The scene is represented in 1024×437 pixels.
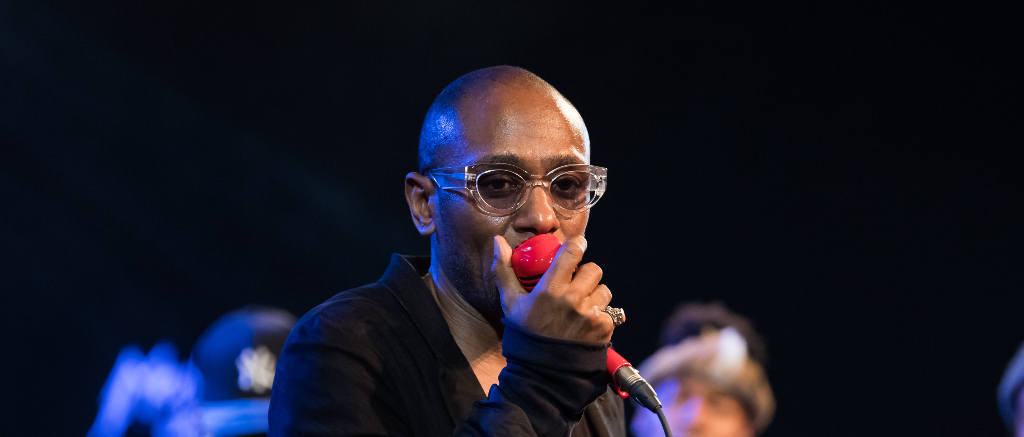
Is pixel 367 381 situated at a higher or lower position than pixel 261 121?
lower

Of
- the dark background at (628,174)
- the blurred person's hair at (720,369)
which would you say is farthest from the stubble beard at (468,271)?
the dark background at (628,174)

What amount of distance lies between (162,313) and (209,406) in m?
1.04

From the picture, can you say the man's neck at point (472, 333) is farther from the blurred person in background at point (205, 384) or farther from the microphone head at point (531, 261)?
the blurred person in background at point (205, 384)

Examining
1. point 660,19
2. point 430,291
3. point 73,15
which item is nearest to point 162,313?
point 73,15

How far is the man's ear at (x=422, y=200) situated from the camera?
4.94 ft

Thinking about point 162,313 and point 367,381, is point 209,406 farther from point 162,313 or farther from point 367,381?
point 367,381

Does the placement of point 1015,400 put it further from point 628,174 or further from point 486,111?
point 486,111

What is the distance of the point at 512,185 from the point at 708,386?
76.1 inches

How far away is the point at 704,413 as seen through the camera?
115 inches

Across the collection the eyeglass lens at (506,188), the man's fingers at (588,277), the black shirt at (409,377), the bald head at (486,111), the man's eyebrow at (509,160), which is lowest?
the black shirt at (409,377)

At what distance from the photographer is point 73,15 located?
3.50m

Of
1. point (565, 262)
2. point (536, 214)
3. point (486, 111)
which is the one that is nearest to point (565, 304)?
point (565, 262)

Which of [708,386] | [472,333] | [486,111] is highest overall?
[486,111]

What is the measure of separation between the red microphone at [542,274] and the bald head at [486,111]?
0.27m
